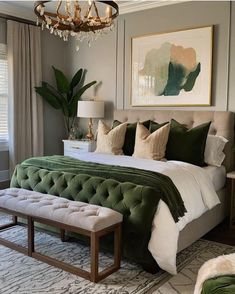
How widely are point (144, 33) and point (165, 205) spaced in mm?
3025

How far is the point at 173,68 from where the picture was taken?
463cm

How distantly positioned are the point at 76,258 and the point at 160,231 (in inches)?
32.7

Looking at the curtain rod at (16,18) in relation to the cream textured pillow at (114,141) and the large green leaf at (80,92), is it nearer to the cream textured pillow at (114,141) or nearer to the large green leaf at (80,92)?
the large green leaf at (80,92)

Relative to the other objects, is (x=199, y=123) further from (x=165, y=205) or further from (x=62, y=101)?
(x=62, y=101)

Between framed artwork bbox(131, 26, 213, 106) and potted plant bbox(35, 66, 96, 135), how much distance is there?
95cm

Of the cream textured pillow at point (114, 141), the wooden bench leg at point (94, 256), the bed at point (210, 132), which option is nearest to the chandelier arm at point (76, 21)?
the cream textured pillow at point (114, 141)

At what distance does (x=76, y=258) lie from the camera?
3037 millimetres

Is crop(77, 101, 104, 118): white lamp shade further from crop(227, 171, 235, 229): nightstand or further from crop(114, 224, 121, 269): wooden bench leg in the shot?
crop(114, 224, 121, 269): wooden bench leg

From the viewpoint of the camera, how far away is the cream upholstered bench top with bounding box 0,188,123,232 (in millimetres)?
2609

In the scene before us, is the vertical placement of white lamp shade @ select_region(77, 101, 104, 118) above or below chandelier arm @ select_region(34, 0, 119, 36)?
below

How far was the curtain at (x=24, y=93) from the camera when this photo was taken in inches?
206

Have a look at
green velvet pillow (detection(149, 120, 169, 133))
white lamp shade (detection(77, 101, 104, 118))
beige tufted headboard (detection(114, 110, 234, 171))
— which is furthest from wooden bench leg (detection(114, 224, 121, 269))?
white lamp shade (detection(77, 101, 104, 118))

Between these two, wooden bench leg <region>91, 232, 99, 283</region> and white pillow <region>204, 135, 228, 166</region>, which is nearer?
wooden bench leg <region>91, 232, 99, 283</region>

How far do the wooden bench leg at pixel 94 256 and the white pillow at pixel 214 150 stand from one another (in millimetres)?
1892
